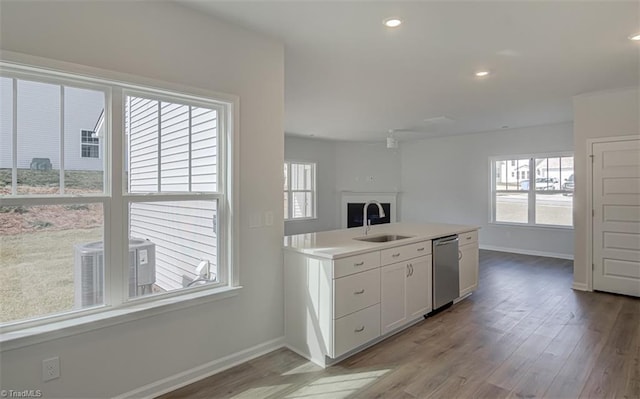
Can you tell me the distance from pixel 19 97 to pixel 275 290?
2.08 m

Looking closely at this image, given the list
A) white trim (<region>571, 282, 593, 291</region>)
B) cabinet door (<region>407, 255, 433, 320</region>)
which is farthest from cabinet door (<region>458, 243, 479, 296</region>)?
white trim (<region>571, 282, 593, 291</region>)

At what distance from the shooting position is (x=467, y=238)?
160 inches

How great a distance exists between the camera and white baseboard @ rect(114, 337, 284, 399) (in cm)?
214

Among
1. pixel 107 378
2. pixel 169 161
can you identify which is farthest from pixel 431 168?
pixel 107 378

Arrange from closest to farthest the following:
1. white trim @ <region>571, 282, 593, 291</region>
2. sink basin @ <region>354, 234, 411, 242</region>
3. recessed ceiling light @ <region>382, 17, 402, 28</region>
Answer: recessed ceiling light @ <region>382, 17, 402, 28</region>, sink basin @ <region>354, 234, 411, 242</region>, white trim @ <region>571, 282, 593, 291</region>

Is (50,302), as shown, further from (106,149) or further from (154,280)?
(106,149)

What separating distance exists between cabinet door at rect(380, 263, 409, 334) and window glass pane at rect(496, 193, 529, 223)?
5196 mm

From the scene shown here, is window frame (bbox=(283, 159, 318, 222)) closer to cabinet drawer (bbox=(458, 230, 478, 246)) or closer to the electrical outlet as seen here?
cabinet drawer (bbox=(458, 230, 478, 246))

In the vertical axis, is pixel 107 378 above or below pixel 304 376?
above

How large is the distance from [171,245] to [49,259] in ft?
2.21

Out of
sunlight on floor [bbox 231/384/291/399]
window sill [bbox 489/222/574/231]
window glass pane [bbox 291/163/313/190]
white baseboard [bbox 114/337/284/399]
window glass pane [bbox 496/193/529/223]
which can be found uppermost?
window glass pane [bbox 291/163/313/190]

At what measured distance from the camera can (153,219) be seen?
2.29 m

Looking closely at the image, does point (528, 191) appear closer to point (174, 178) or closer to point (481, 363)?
point (481, 363)

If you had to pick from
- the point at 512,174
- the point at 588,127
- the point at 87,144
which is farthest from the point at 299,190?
the point at 87,144
